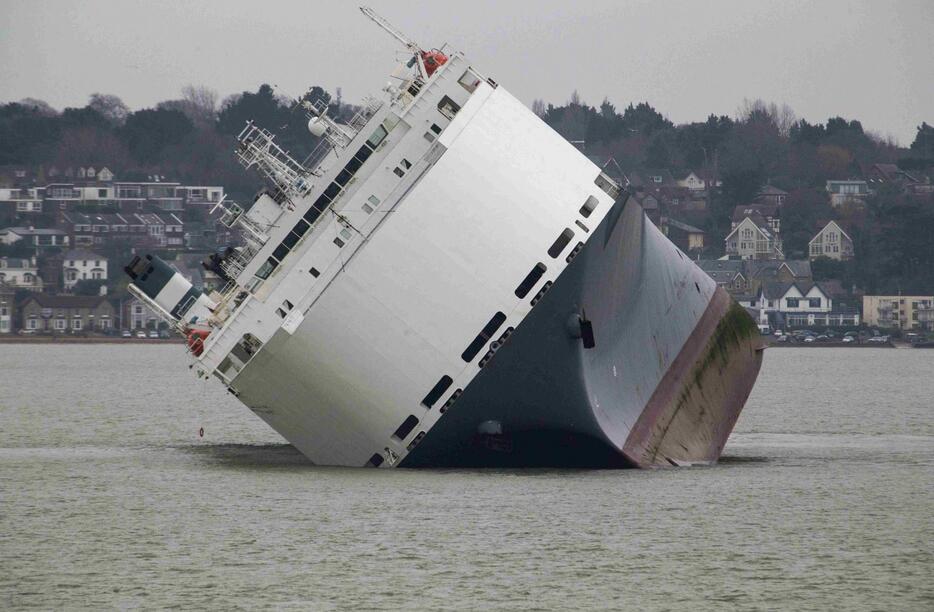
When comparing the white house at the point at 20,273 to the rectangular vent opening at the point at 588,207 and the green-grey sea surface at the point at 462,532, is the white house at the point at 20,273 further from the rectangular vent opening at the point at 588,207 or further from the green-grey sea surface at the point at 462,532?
the rectangular vent opening at the point at 588,207

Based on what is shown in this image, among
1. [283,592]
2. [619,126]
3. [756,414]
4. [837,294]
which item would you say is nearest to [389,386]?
[283,592]

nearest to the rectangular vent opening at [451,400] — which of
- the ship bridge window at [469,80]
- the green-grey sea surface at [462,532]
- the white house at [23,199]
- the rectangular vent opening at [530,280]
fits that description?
the green-grey sea surface at [462,532]

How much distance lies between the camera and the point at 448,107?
31.8m

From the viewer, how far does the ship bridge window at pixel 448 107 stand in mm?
31719

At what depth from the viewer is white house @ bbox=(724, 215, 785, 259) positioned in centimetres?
15325

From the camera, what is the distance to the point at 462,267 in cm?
2983

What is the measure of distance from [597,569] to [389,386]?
19.3 feet

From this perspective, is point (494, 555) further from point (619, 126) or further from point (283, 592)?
point (619, 126)

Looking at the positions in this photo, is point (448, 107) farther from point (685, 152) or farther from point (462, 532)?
point (685, 152)

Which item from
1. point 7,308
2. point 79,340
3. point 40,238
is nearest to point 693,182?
point 40,238

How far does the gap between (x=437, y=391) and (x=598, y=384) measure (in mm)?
2706

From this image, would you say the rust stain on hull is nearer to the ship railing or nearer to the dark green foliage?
the ship railing

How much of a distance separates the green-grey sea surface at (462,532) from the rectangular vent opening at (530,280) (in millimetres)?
3025

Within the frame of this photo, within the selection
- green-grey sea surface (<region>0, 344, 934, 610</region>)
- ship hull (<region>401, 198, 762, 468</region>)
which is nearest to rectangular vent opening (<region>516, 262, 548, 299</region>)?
ship hull (<region>401, 198, 762, 468</region>)
